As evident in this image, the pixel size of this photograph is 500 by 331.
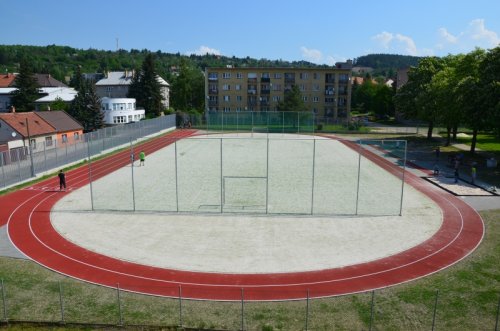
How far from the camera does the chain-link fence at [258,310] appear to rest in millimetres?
13477

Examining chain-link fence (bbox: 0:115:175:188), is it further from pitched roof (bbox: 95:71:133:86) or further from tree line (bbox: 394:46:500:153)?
pitched roof (bbox: 95:71:133:86)

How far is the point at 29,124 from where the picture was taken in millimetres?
46250

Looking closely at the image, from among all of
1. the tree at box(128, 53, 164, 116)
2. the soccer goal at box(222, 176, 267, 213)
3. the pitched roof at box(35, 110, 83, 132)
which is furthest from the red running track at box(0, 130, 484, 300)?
the tree at box(128, 53, 164, 116)

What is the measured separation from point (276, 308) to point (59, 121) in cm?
4699

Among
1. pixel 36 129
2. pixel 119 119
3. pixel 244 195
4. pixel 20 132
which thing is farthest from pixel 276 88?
pixel 244 195

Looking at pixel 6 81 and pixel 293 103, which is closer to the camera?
pixel 293 103

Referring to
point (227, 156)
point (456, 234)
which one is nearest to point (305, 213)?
point (456, 234)

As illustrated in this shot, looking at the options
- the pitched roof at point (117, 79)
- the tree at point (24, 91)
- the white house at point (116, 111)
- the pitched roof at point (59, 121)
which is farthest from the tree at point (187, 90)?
the pitched roof at point (59, 121)

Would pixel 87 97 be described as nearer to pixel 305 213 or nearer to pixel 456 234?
pixel 305 213

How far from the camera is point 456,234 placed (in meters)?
22.0

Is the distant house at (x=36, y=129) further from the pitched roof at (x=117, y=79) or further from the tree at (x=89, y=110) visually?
the pitched roof at (x=117, y=79)

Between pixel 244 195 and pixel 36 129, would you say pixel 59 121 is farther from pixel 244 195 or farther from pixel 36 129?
pixel 244 195

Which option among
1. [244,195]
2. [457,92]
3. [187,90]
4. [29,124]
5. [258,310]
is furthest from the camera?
[187,90]

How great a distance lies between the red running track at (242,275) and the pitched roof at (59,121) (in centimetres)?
2882
